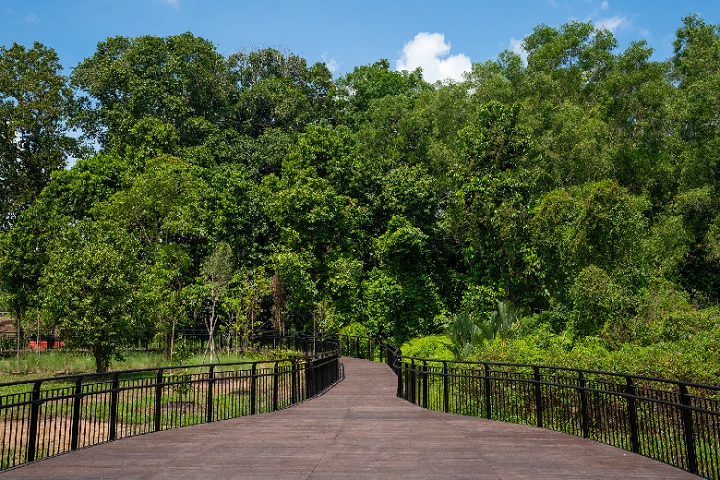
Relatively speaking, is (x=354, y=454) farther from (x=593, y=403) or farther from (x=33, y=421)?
(x=593, y=403)

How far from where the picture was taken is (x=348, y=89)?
59.2 metres

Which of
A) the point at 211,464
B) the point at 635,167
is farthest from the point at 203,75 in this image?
the point at 211,464

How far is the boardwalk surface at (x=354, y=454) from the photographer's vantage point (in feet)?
23.4

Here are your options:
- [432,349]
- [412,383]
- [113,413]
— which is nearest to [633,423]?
[412,383]

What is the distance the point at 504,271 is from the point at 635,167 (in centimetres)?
1115

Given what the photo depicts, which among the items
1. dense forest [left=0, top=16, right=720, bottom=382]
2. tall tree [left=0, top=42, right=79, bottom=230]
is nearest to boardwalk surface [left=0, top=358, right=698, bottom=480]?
dense forest [left=0, top=16, right=720, bottom=382]

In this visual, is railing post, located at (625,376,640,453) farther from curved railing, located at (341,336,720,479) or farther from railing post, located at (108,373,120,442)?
railing post, located at (108,373,120,442)

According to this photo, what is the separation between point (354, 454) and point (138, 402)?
1340 centimetres

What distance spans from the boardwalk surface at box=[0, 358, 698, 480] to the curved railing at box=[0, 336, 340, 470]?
635mm

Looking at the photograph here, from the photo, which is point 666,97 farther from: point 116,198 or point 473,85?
point 116,198

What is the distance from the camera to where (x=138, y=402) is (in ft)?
63.6

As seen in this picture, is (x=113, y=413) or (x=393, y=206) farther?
(x=393, y=206)

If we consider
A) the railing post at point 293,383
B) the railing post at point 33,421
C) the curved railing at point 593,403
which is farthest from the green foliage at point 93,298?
the railing post at point 33,421

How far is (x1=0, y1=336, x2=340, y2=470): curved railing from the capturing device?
8.93m
